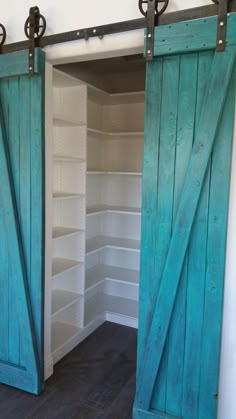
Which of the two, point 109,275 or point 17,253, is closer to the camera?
point 17,253

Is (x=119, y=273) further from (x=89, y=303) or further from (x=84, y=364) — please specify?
(x=84, y=364)

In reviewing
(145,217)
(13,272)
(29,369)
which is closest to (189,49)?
(145,217)

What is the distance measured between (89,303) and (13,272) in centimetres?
139

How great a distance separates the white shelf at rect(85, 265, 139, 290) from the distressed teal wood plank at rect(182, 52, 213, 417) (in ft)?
4.75

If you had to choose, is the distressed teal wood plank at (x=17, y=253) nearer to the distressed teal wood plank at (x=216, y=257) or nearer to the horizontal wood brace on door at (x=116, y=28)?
the horizontal wood brace on door at (x=116, y=28)

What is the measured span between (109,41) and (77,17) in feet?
0.98

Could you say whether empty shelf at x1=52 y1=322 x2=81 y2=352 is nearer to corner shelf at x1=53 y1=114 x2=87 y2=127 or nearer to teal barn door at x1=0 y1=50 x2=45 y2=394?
teal barn door at x1=0 y1=50 x2=45 y2=394

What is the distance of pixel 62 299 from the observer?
3.07 metres

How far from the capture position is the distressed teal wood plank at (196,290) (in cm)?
182

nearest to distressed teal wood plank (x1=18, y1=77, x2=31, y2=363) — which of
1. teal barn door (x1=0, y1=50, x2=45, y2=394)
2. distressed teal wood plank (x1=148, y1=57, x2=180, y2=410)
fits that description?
teal barn door (x1=0, y1=50, x2=45, y2=394)

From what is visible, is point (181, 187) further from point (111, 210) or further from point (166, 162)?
point (111, 210)

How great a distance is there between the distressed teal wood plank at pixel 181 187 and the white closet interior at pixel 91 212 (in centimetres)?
101

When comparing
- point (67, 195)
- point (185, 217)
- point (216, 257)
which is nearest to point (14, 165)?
point (67, 195)

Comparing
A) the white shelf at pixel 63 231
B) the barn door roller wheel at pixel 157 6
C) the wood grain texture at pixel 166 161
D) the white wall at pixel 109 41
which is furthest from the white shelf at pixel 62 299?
the barn door roller wheel at pixel 157 6
